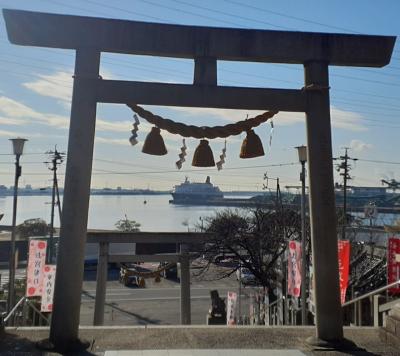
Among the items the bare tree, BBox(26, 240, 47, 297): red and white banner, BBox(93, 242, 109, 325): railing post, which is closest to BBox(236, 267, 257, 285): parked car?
the bare tree

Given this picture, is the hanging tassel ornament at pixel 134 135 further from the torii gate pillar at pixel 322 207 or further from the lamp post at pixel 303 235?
the lamp post at pixel 303 235

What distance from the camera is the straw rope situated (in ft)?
19.4

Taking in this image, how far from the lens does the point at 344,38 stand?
5.93 m

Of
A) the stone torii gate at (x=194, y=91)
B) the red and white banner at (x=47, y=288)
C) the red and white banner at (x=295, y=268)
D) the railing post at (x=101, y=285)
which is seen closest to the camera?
the stone torii gate at (x=194, y=91)

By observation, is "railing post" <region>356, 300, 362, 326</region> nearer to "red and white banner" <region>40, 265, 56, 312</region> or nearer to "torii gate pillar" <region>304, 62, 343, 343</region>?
"torii gate pillar" <region>304, 62, 343, 343</region>

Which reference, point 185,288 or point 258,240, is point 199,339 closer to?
point 185,288

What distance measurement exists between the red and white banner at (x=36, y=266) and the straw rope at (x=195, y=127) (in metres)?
9.50

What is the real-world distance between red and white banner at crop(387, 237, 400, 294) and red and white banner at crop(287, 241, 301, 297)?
2.47 meters

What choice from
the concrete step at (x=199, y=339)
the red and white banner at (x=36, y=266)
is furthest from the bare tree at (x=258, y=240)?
the concrete step at (x=199, y=339)

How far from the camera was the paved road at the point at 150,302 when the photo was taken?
27438mm

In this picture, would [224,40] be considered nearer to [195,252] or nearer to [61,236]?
[61,236]

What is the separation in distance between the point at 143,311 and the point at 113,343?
83.4ft

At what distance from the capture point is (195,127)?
5.95 meters

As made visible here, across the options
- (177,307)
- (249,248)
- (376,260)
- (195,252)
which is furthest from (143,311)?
(376,260)
